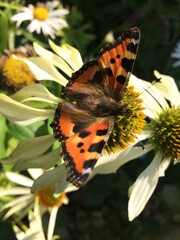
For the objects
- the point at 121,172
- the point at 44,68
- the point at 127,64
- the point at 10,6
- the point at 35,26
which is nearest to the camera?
the point at 127,64

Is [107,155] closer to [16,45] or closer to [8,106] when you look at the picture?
[8,106]

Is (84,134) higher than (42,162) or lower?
higher

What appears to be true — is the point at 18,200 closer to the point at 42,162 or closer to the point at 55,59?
the point at 42,162

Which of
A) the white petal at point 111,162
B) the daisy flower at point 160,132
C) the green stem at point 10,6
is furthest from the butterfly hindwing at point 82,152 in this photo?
the green stem at point 10,6

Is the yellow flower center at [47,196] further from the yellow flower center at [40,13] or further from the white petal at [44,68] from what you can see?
the yellow flower center at [40,13]

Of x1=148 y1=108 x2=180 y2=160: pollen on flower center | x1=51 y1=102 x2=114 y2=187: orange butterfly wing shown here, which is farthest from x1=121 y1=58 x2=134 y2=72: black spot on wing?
x1=148 y1=108 x2=180 y2=160: pollen on flower center

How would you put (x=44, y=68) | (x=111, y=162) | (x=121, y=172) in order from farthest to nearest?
(x=121, y=172)
(x=111, y=162)
(x=44, y=68)

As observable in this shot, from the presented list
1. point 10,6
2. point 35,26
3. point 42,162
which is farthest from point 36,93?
point 35,26

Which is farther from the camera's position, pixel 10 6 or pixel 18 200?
pixel 10 6
